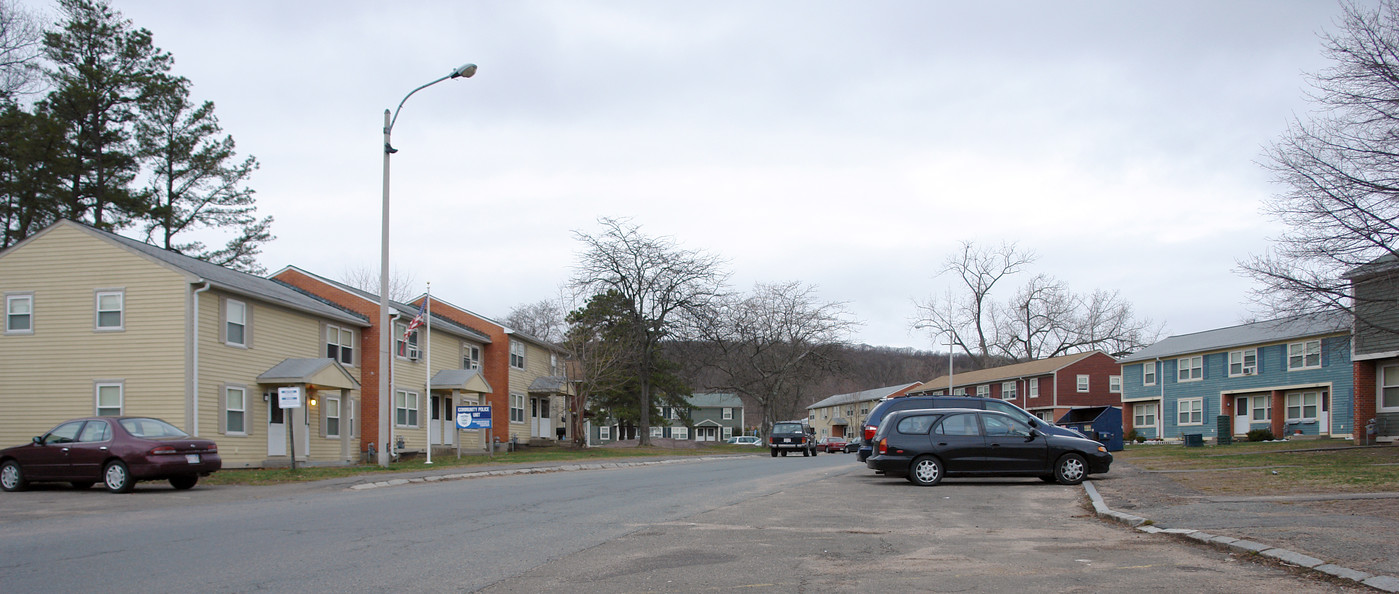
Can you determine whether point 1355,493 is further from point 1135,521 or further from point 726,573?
point 726,573

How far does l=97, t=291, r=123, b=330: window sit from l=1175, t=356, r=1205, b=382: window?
153 ft

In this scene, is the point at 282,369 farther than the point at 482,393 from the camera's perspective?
No

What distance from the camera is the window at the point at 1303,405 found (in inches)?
1656

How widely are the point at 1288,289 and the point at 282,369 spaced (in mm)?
28297

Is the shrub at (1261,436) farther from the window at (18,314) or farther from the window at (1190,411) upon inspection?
the window at (18,314)

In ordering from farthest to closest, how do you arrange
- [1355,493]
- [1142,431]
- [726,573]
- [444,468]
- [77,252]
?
[1142,431] → [77,252] → [444,468] → [1355,493] → [726,573]

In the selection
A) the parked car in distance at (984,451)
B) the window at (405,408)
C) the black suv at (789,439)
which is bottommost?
the black suv at (789,439)

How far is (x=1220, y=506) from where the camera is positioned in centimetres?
1240

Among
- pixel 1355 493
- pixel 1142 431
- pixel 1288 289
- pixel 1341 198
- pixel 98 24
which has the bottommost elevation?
Answer: pixel 1142 431

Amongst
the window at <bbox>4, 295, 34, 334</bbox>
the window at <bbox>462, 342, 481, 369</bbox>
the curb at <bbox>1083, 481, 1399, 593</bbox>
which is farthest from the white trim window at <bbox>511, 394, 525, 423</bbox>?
the curb at <bbox>1083, 481, 1399, 593</bbox>

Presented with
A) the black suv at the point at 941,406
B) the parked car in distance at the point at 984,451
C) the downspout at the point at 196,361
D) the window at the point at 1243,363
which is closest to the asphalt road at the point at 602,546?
the parked car in distance at the point at 984,451

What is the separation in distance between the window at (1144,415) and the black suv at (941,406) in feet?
112

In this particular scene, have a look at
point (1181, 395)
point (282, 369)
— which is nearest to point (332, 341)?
point (282, 369)

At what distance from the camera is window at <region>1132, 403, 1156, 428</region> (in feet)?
177
